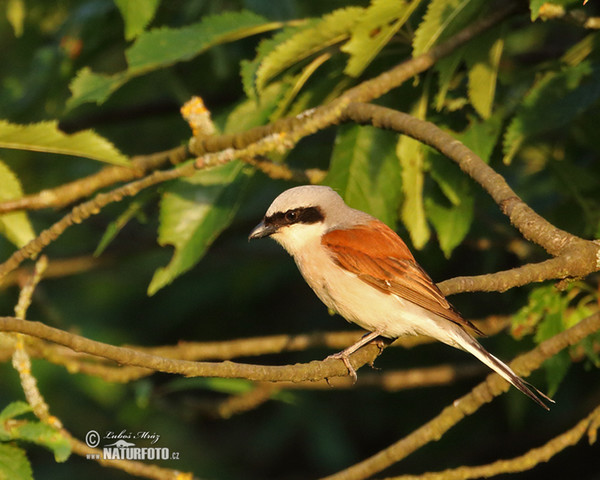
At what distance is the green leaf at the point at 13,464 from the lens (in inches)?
114

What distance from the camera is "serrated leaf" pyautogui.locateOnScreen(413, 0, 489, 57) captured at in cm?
354

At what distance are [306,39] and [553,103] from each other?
1.17 meters

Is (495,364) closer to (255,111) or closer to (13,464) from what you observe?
(255,111)

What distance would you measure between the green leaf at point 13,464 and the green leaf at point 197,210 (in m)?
1.06

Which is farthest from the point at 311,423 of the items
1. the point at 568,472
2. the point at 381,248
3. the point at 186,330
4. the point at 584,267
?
the point at 584,267

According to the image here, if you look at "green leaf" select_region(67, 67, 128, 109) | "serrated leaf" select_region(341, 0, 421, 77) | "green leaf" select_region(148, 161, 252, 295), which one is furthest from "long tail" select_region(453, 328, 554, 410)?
"green leaf" select_region(67, 67, 128, 109)

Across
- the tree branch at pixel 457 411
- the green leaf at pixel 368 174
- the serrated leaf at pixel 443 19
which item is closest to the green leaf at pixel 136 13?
the green leaf at pixel 368 174

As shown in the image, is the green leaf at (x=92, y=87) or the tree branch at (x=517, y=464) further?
the green leaf at (x=92, y=87)

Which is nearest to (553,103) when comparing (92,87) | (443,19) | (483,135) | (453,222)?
(483,135)

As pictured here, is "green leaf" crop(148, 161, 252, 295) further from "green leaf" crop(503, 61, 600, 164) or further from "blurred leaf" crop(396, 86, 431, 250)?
"green leaf" crop(503, 61, 600, 164)

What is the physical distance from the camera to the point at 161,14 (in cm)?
529

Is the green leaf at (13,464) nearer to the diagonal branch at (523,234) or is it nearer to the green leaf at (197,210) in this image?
the green leaf at (197,210)

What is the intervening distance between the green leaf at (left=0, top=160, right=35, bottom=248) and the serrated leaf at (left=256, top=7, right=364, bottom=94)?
4.08ft

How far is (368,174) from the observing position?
155 inches
